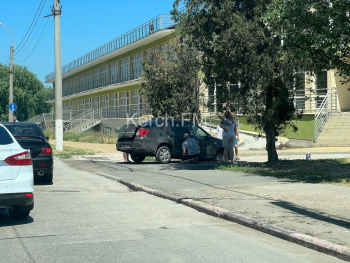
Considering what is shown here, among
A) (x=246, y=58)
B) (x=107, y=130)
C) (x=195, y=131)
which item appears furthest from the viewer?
(x=107, y=130)

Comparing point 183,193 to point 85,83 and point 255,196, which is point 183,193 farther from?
point 85,83

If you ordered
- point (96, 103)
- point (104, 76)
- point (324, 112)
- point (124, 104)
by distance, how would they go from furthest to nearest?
point (96, 103), point (104, 76), point (124, 104), point (324, 112)

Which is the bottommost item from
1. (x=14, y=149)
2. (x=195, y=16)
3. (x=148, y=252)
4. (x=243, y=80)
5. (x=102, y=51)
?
(x=148, y=252)

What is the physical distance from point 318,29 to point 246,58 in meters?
2.78

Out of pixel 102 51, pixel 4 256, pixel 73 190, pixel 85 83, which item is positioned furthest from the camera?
pixel 85 83

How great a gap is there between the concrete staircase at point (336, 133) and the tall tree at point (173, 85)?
23.8 ft

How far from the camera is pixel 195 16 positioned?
15586 millimetres

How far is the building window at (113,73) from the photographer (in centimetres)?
5241

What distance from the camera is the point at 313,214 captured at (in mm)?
8016

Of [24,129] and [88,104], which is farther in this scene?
[88,104]

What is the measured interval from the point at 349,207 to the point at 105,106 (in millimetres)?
50080

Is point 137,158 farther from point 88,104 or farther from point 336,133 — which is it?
point 88,104

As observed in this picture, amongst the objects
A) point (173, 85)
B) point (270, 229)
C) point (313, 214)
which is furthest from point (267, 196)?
point (173, 85)

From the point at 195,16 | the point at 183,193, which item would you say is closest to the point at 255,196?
the point at 183,193
